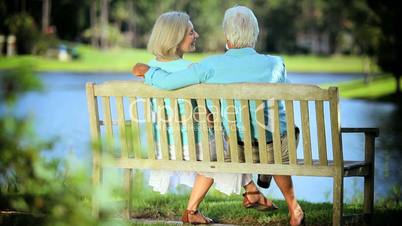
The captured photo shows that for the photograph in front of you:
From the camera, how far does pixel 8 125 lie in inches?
103

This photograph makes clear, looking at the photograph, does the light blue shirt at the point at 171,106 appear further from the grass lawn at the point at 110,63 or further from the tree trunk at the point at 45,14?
the tree trunk at the point at 45,14

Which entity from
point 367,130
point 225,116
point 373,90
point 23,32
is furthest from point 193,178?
point 23,32

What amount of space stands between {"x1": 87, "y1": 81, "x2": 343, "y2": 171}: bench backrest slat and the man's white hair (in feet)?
0.77

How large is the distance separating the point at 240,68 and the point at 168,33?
341mm

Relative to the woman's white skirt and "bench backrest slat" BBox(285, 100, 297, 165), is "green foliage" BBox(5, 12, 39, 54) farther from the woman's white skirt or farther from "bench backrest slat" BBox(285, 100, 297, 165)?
"bench backrest slat" BBox(285, 100, 297, 165)

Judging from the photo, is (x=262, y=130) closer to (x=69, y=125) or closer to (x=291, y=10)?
(x=69, y=125)

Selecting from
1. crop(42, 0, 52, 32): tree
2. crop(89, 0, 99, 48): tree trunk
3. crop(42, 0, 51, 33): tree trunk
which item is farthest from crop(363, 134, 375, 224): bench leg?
crop(89, 0, 99, 48): tree trunk

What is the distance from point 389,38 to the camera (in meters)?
21.6

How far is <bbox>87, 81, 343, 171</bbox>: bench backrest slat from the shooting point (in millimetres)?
4141

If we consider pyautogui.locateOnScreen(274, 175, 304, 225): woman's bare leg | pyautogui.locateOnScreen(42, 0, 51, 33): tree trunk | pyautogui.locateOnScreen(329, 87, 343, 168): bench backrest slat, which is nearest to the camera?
pyautogui.locateOnScreen(329, 87, 343, 168): bench backrest slat

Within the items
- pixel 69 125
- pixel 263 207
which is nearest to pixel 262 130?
pixel 263 207

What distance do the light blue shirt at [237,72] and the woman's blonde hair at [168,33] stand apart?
148 millimetres

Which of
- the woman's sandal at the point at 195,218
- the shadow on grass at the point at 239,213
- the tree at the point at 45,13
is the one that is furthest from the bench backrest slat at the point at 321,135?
the tree at the point at 45,13

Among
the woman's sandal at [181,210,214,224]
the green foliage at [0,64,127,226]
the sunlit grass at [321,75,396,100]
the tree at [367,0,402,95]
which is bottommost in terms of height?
the sunlit grass at [321,75,396,100]
